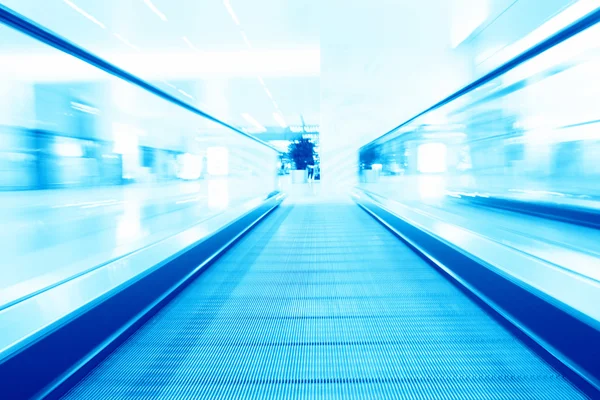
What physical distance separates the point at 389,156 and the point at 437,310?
6133 mm

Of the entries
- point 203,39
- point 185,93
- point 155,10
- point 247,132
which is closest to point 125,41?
point 203,39

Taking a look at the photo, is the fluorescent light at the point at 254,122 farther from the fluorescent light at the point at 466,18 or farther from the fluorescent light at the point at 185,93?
the fluorescent light at the point at 466,18

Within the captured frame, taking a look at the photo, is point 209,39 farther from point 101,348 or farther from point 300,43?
point 101,348

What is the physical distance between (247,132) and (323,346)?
23.5 ft

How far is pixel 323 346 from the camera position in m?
1.91

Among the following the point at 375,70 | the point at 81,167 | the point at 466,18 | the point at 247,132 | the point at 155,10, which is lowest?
the point at 81,167

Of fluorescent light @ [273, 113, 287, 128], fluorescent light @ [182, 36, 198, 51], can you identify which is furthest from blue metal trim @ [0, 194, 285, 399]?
fluorescent light @ [273, 113, 287, 128]

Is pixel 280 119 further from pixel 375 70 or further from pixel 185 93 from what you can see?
pixel 375 70

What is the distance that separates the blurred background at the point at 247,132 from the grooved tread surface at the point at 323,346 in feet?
2.28

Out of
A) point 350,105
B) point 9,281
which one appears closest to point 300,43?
point 350,105

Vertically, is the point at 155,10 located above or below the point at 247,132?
above

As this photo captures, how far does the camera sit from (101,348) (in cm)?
175

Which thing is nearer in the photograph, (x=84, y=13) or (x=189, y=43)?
(x=84, y=13)

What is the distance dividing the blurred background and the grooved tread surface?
27.4 inches
